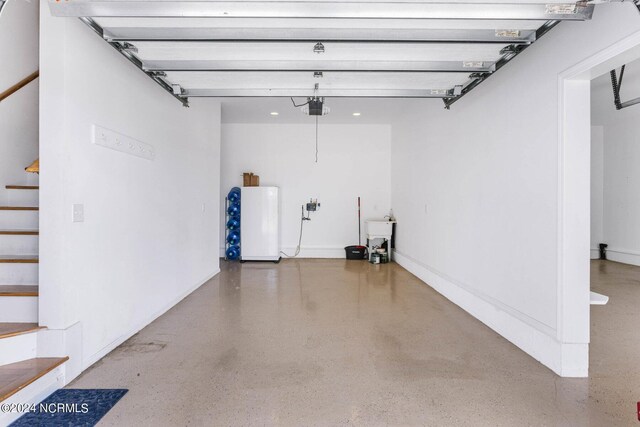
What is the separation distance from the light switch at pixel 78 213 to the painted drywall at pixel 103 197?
0.03 metres

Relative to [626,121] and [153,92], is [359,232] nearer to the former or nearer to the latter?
[153,92]

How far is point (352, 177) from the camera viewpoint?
23.9ft

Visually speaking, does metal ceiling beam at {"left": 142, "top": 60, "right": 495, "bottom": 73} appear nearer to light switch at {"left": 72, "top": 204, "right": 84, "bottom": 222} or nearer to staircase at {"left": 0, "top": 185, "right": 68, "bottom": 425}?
light switch at {"left": 72, "top": 204, "right": 84, "bottom": 222}

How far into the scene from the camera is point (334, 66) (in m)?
2.83

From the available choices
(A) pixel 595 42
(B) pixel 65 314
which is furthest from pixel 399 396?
(A) pixel 595 42

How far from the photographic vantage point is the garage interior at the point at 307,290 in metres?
1.94

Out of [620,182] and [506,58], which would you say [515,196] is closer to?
[506,58]

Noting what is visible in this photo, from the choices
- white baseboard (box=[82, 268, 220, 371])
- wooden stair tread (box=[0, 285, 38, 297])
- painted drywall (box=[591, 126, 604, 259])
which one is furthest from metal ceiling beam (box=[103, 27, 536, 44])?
painted drywall (box=[591, 126, 604, 259])

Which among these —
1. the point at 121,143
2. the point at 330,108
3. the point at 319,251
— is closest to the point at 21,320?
the point at 121,143

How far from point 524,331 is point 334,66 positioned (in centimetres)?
289

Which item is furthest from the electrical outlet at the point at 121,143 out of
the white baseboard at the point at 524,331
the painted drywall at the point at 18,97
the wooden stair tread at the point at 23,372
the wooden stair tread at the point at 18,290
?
the white baseboard at the point at 524,331

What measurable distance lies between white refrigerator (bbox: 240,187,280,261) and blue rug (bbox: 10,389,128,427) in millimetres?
4600

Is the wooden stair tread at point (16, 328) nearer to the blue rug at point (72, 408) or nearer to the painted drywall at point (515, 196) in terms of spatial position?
the blue rug at point (72, 408)

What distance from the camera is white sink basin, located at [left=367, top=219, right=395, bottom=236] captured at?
656 centimetres
